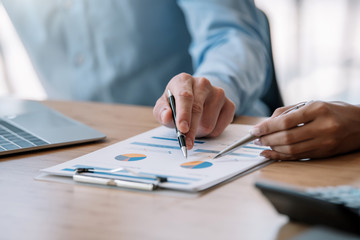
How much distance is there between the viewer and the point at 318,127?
2.27ft

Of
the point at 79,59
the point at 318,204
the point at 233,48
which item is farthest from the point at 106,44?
the point at 318,204

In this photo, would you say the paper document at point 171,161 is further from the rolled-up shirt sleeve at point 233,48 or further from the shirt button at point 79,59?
the shirt button at point 79,59

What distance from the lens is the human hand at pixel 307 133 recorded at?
26.8 inches

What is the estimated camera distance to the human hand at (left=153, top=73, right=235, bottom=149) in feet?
2.46

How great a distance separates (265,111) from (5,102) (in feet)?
A: 2.67

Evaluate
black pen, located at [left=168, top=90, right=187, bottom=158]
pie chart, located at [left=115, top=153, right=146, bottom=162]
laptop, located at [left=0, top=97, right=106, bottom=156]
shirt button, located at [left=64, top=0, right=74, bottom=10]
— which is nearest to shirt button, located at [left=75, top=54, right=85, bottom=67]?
shirt button, located at [left=64, top=0, right=74, bottom=10]

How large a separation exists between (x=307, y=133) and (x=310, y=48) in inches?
89.5

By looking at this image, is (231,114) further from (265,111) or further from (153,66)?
(153,66)

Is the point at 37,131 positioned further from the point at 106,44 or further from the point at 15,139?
the point at 106,44

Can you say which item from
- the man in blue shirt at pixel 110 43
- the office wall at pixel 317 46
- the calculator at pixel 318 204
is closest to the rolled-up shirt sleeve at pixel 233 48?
the man in blue shirt at pixel 110 43

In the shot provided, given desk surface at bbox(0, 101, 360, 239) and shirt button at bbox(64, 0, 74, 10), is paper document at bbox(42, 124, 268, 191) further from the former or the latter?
shirt button at bbox(64, 0, 74, 10)

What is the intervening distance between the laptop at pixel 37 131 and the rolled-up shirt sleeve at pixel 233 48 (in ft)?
1.22

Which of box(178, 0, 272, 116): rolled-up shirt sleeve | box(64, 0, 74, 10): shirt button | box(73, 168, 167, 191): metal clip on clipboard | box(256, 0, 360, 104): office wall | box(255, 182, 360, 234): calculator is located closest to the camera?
box(255, 182, 360, 234): calculator

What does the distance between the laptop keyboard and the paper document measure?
0.13m
